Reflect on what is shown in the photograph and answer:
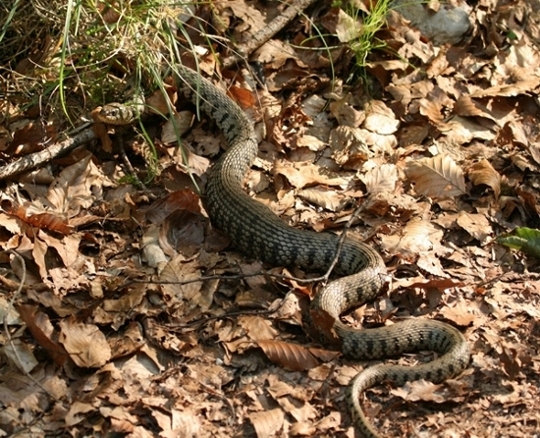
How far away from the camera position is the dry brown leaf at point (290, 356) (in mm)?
6098

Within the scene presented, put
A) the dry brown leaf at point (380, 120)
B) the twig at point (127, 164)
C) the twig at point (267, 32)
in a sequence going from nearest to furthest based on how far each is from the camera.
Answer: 1. the twig at point (127, 164)
2. the dry brown leaf at point (380, 120)
3. the twig at point (267, 32)

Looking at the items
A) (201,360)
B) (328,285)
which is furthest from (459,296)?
(201,360)

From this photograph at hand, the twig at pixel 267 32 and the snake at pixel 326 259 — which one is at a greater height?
the twig at pixel 267 32

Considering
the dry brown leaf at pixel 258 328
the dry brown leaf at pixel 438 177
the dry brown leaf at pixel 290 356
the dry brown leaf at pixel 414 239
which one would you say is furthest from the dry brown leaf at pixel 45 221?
the dry brown leaf at pixel 438 177

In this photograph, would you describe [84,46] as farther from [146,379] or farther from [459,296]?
[459,296]

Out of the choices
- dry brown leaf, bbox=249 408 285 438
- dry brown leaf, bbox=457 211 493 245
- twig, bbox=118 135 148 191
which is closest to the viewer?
dry brown leaf, bbox=249 408 285 438

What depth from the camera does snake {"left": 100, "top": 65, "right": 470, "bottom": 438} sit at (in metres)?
6.01

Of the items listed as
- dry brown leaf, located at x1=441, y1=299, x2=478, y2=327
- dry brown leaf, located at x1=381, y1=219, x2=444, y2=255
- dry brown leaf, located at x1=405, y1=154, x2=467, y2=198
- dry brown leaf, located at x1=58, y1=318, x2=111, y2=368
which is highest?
dry brown leaf, located at x1=405, y1=154, x2=467, y2=198

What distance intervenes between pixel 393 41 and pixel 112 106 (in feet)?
11.2

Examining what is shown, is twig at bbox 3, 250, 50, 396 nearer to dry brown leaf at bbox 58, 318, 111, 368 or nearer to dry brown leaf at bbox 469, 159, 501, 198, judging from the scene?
dry brown leaf at bbox 58, 318, 111, 368

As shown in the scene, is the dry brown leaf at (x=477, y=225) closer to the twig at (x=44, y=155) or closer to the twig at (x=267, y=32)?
the twig at (x=267, y=32)

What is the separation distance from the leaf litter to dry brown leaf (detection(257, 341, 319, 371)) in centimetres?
2

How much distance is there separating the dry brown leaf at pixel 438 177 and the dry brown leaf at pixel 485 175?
13 centimetres

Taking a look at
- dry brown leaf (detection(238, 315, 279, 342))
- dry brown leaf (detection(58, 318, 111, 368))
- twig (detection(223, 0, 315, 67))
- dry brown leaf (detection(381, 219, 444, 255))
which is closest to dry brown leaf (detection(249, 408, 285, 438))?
dry brown leaf (detection(238, 315, 279, 342))
